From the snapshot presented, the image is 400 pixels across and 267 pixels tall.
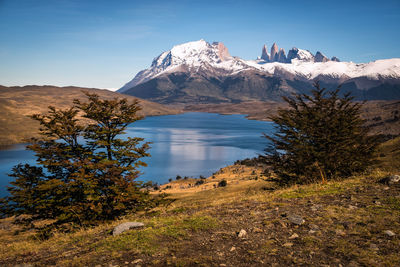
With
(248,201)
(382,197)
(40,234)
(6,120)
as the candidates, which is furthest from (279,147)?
(6,120)

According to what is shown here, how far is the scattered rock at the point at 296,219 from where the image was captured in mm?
8777

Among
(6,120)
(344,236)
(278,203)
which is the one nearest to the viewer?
(344,236)

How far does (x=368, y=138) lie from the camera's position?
20.1m

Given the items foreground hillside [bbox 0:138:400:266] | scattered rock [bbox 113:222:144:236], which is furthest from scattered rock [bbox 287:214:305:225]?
scattered rock [bbox 113:222:144:236]

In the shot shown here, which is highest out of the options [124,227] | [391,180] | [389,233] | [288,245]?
[391,180]

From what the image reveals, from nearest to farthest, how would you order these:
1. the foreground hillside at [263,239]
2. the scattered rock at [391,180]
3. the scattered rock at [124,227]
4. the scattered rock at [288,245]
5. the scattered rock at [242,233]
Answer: the foreground hillside at [263,239], the scattered rock at [288,245], the scattered rock at [242,233], the scattered rock at [124,227], the scattered rock at [391,180]

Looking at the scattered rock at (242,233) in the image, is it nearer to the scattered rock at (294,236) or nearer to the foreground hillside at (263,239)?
the foreground hillside at (263,239)

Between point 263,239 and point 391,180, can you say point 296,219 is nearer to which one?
point 263,239

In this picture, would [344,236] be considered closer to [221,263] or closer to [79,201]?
[221,263]

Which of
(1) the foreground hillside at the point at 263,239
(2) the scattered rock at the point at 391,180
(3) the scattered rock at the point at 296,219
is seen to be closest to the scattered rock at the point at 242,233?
(1) the foreground hillside at the point at 263,239

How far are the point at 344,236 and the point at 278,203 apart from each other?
368 centimetres

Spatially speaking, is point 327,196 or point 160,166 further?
point 160,166

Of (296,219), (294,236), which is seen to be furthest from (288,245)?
(296,219)

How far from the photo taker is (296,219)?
8969 millimetres
